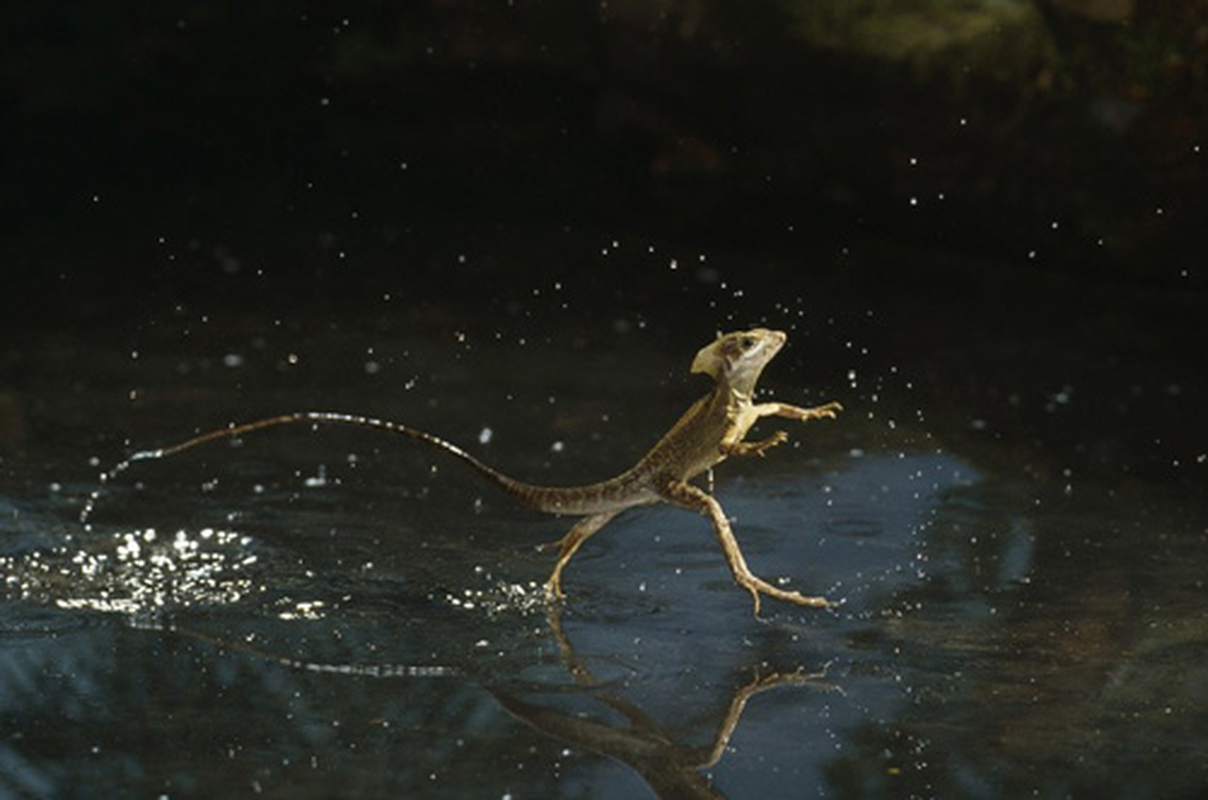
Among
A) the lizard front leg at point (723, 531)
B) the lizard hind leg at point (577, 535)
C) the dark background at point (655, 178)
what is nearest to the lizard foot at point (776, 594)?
the lizard front leg at point (723, 531)

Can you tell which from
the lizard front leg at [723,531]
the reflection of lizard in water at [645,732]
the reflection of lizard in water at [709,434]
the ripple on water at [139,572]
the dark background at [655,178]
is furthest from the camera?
the dark background at [655,178]

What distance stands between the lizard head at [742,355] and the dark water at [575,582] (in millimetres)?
740

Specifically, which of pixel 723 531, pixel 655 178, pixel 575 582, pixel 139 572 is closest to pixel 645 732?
pixel 723 531

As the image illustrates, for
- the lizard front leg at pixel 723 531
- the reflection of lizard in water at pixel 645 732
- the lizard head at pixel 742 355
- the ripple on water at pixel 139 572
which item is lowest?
the reflection of lizard in water at pixel 645 732

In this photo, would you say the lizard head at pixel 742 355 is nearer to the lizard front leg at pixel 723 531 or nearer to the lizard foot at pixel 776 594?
the lizard front leg at pixel 723 531

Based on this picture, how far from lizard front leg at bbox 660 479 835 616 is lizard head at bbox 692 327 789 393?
33 centimetres

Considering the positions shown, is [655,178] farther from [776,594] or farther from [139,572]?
[776,594]

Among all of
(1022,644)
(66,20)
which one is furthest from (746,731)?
(66,20)

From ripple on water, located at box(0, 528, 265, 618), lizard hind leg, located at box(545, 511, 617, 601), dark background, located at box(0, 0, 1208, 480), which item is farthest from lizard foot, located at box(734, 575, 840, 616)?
dark background, located at box(0, 0, 1208, 480)

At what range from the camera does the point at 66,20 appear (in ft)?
46.4

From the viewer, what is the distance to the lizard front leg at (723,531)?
6.50 meters

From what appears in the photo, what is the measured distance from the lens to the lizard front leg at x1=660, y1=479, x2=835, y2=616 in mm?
6504

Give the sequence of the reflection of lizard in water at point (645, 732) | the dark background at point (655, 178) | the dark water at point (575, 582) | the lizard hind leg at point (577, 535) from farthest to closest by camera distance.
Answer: the dark background at point (655, 178)
the lizard hind leg at point (577, 535)
the dark water at point (575, 582)
the reflection of lizard in water at point (645, 732)

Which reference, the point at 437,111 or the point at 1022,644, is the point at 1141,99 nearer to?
the point at 437,111
